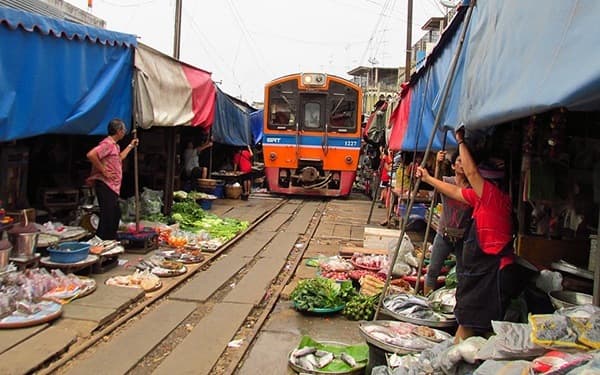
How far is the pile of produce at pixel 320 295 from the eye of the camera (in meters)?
5.66

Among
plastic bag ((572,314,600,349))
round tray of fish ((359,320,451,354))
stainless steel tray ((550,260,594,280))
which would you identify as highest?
stainless steel tray ((550,260,594,280))

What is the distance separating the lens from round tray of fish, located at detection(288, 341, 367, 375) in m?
Result: 4.02

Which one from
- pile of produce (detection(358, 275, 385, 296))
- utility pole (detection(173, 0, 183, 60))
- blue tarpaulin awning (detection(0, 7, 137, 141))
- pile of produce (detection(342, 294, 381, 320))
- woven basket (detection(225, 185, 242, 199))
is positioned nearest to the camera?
pile of produce (detection(342, 294, 381, 320))

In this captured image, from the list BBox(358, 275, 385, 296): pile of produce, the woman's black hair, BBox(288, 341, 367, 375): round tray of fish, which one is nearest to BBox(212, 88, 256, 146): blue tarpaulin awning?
the woman's black hair

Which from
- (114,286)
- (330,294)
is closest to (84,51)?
(114,286)

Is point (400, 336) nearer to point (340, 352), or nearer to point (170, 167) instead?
point (340, 352)

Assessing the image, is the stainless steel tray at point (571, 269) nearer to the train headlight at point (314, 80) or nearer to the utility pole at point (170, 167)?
the utility pole at point (170, 167)

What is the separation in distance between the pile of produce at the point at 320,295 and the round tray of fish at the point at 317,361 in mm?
1289

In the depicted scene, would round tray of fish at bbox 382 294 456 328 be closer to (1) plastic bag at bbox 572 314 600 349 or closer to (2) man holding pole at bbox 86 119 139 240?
(1) plastic bag at bbox 572 314 600 349

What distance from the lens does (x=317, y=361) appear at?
164 inches

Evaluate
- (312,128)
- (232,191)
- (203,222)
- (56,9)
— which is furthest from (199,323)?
(312,128)

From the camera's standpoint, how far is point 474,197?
3.89m

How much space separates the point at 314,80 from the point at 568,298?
1288 centimetres

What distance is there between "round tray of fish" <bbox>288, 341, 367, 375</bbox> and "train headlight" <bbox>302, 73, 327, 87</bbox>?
39.8 feet
